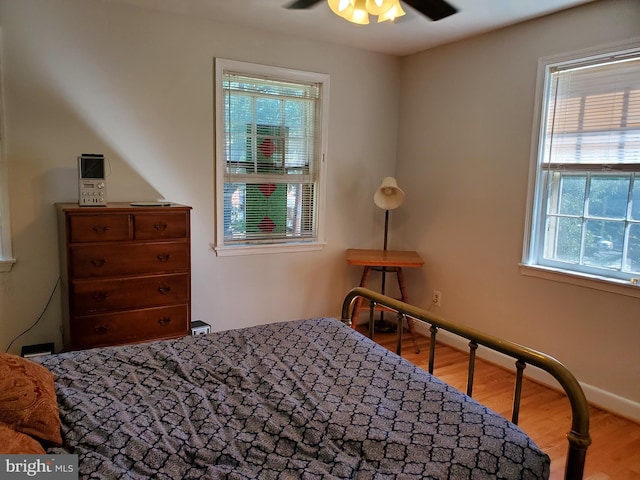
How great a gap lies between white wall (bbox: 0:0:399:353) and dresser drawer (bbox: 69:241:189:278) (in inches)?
23.0

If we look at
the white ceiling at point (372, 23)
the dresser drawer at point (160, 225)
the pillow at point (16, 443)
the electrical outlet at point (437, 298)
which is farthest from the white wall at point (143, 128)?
the pillow at point (16, 443)

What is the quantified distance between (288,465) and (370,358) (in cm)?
68

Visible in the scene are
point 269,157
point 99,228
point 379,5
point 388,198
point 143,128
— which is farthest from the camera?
point 388,198

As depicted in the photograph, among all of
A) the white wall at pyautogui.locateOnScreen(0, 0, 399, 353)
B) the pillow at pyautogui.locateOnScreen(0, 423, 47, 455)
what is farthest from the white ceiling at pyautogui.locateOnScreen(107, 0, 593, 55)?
the pillow at pyautogui.locateOnScreen(0, 423, 47, 455)

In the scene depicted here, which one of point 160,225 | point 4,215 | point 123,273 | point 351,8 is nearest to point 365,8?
point 351,8

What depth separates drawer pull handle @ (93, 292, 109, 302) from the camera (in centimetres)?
254

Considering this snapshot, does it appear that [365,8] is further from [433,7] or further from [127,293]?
[127,293]

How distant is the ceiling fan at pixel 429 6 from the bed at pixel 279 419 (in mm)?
1433

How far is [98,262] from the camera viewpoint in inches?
99.5

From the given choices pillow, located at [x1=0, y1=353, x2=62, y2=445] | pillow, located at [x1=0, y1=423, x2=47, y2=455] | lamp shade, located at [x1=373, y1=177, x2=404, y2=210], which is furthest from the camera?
lamp shade, located at [x1=373, y1=177, x2=404, y2=210]

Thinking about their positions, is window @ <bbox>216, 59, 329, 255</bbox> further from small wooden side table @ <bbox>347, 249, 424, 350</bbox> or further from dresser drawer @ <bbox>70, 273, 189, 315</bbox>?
dresser drawer @ <bbox>70, 273, 189, 315</bbox>

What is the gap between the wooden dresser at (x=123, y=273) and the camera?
2488mm

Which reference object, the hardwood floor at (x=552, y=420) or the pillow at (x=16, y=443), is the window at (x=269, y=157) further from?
the pillow at (x=16, y=443)

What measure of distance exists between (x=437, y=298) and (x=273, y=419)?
2720mm
